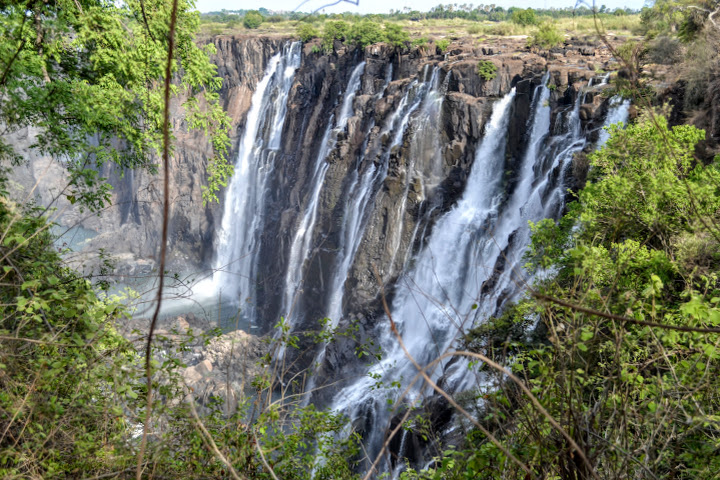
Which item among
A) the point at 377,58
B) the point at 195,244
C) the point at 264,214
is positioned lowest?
the point at 195,244

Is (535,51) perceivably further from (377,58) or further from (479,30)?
(479,30)

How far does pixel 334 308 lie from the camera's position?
2152 cm

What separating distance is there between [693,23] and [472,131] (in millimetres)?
7728

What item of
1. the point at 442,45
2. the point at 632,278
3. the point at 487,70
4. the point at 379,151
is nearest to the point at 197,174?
the point at 379,151

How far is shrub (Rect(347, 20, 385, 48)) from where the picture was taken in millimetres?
→ 26253

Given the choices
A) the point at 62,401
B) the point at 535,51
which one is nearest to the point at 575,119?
the point at 535,51

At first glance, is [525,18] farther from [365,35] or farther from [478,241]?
[478,241]

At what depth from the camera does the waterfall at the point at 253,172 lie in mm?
30156

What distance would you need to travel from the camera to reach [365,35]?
26453mm

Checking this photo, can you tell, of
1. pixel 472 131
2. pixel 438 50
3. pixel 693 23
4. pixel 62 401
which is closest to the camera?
pixel 62 401

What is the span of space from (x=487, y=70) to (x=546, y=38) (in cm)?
547

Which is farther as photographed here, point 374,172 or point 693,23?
point 374,172

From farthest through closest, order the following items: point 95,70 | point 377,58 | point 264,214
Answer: point 264,214, point 377,58, point 95,70

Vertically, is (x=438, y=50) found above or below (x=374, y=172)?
above
